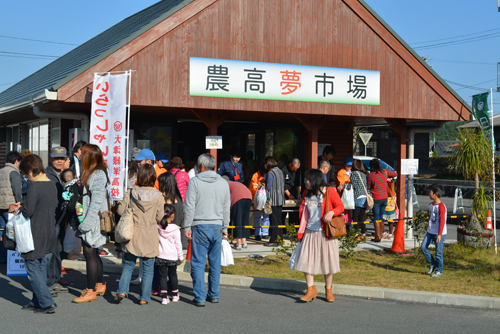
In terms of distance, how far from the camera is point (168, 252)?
269 inches

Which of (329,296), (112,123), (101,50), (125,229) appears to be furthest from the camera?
(101,50)

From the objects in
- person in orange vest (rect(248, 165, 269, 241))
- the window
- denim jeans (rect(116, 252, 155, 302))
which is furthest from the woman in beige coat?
the window

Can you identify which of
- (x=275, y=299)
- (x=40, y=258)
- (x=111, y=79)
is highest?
(x=111, y=79)

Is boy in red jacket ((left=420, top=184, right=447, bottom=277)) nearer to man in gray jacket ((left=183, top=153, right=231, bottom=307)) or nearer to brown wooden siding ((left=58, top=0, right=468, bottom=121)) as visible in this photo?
man in gray jacket ((left=183, top=153, right=231, bottom=307))

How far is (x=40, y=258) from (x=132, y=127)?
8011mm

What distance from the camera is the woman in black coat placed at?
612 centimetres

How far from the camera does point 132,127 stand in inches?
547

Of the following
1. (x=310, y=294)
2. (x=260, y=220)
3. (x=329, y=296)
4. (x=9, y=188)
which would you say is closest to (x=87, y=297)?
(x=310, y=294)

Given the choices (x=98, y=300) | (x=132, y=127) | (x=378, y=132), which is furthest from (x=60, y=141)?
(x=378, y=132)

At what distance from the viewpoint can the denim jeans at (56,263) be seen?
23.2 feet

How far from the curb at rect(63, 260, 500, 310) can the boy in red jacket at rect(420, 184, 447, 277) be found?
1.39 meters

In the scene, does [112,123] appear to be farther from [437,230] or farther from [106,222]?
[437,230]

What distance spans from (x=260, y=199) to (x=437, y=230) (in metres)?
3.81

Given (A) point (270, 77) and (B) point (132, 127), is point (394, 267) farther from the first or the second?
(B) point (132, 127)
